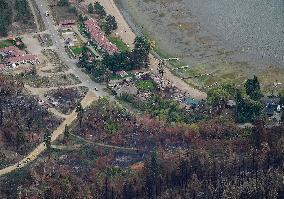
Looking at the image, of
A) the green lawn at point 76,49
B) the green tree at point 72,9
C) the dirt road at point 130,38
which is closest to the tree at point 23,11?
the green tree at point 72,9

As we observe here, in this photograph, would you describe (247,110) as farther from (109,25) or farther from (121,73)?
(109,25)

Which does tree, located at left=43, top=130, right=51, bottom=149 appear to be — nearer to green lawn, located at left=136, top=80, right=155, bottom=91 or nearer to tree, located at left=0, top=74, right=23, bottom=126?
tree, located at left=0, top=74, right=23, bottom=126

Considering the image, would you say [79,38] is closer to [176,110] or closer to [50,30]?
[50,30]

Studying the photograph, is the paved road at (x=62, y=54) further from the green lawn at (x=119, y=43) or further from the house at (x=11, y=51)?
the green lawn at (x=119, y=43)

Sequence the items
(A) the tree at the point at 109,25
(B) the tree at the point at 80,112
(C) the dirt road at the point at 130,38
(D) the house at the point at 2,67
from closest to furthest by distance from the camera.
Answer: (B) the tree at the point at 80,112 < (C) the dirt road at the point at 130,38 < (D) the house at the point at 2,67 < (A) the tree at the point at 109,25

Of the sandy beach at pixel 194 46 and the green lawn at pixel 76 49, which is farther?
the green lawn at pixel 76 49

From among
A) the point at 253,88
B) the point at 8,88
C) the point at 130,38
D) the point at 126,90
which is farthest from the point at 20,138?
the point at 130,38
